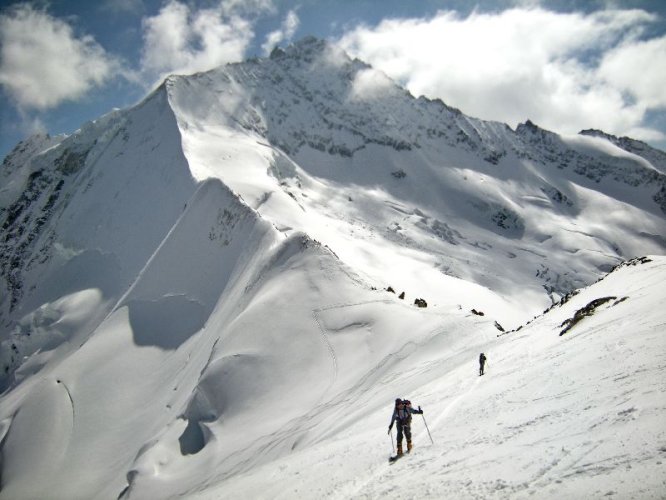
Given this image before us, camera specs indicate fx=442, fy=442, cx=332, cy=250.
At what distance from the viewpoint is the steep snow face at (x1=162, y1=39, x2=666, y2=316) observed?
313ft

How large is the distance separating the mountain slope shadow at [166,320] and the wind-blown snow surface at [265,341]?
256 mm

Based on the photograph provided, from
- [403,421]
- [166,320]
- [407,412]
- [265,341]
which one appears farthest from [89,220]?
[403,421]

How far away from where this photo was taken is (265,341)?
3088cm

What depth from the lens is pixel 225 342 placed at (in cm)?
3216

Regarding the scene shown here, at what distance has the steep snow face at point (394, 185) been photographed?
9544cm

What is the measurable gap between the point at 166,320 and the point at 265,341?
20100mm

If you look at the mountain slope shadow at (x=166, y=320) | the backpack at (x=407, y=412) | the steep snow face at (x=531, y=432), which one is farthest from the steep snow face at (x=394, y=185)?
the backpack at (x=407, y=412)

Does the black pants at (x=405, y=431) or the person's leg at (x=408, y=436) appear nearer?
the black pants at (x=405, y=431)

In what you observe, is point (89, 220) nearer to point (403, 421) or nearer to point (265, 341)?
point (265, 341)

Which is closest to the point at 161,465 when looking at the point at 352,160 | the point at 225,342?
the point at 225,342

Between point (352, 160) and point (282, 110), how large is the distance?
3090 cm

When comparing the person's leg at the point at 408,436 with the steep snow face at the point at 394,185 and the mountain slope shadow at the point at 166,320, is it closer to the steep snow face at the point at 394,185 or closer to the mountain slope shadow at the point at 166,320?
the mountain slope shadow at the point at 166,320

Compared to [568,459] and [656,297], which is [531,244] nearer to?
[656,297]

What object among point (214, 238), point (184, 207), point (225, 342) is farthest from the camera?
point (184, 207)
